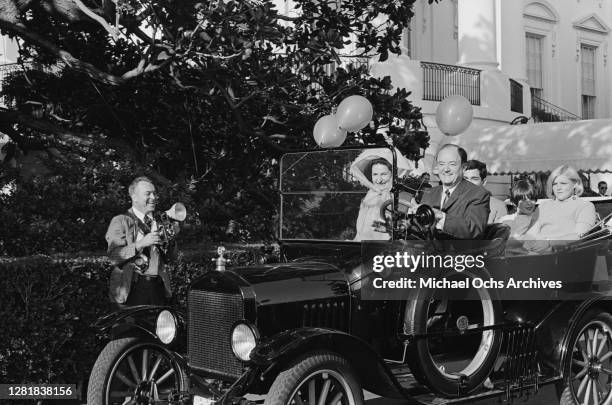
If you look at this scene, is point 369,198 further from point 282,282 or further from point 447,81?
point 447,81

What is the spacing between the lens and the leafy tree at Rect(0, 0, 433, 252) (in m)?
8.00

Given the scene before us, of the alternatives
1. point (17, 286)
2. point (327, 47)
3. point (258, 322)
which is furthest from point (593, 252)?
point (17, 286)

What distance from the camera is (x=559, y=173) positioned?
6.94 meters

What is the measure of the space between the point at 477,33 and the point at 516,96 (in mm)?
2390

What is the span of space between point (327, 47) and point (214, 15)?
59.5 inches

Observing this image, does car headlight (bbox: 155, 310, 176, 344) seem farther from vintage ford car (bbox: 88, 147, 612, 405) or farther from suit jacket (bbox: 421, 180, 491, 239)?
suit jacket (bbox: 421, 180, 491, 239)

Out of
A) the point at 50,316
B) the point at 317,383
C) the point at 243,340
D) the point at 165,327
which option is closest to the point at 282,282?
the point at 243,340

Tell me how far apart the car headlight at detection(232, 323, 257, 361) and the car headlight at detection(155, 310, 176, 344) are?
30.8 inches

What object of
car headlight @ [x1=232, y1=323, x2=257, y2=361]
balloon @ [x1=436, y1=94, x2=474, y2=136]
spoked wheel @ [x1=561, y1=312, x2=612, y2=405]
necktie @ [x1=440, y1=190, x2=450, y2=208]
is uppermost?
balloon @ [x1=436, y1=94, x2=474, y2=136]

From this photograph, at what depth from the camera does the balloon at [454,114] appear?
22.2 ft

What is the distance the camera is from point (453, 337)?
18.4 feet

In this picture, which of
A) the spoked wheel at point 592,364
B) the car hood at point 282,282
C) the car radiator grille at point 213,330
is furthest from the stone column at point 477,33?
the car radiator grille at point 213,330

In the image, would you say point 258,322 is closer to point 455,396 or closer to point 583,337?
point 455,396

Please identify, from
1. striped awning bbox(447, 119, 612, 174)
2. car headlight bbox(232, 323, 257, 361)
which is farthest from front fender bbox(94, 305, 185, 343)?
striped awning bbox(447, 119, 612, 174)
